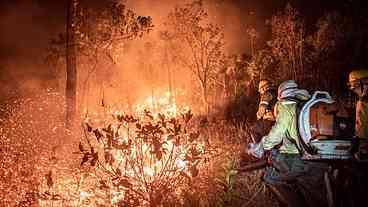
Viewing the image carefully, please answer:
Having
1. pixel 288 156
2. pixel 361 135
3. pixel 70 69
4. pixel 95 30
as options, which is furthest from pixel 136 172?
pixel 95 30

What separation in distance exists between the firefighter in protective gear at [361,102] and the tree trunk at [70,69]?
9516mm

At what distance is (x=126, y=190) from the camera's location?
7246 millimetres

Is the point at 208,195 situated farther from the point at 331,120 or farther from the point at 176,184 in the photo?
the point at 331,120

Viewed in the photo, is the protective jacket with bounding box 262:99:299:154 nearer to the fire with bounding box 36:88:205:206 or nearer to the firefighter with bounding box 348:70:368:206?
the firefighter with bounding box 348:70:368:206

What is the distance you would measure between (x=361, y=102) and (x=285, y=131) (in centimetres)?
96

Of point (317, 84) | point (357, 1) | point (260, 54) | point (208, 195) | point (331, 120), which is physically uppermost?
point (357, 1)

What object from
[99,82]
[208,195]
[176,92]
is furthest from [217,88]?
[208,195]

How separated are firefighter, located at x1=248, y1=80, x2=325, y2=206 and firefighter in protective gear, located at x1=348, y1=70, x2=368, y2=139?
604mm

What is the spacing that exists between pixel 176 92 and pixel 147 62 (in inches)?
103

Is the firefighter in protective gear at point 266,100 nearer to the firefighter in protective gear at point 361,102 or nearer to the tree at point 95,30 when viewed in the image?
the firefighter in protective gear at point 361,102

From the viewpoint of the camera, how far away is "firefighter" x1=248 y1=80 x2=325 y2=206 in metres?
6.13

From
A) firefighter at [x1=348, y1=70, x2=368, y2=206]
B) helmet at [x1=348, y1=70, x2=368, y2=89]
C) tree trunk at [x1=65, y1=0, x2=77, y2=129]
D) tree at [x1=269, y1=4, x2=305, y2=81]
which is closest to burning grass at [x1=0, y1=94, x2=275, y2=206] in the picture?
firefighter at [x1=348, y1=70, x2=368, y2=206]

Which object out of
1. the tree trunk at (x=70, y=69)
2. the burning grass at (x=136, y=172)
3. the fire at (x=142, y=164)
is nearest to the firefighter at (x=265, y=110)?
the burning grass at (x=136, y=172)

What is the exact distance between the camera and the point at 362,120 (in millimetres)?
5789
